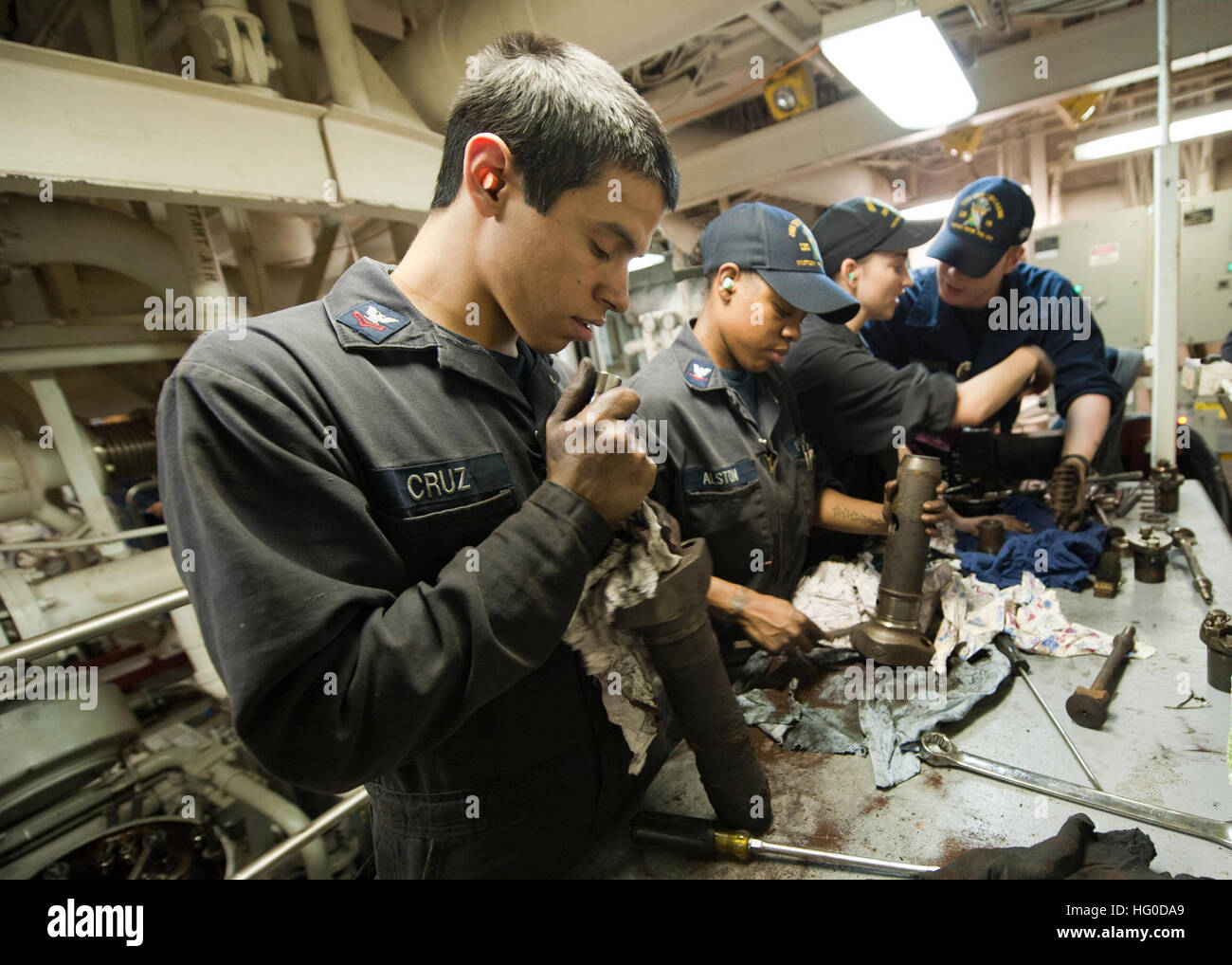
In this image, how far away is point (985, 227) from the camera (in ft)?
6.92

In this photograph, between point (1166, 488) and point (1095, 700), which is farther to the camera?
point (1166, 488)

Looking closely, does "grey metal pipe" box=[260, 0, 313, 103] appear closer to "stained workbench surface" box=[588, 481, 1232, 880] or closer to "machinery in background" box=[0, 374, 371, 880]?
"machinery in background" box=[0, 374, 371, 880]

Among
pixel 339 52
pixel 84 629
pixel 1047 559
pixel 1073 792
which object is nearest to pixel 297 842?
pixel 84 629

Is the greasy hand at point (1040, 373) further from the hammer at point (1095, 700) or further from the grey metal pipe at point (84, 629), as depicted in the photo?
the grey metal pipe at point (84, 629)

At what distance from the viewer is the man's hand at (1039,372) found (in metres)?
1.84

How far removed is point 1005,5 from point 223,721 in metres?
4.88

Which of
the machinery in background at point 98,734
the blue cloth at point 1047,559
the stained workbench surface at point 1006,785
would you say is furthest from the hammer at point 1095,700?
the machinery in background at point 98,734

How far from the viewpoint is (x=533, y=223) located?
30.7 inches

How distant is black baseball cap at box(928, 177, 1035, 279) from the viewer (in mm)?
2109

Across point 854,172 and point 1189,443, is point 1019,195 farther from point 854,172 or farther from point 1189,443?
point 854,172

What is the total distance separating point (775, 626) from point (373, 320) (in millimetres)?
1046

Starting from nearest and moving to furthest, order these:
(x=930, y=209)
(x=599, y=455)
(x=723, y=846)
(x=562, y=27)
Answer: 1. (x=599, y=455)
2. (x=723, y=846)
3. (x=562, y=27)
4. (x=930, y=209)

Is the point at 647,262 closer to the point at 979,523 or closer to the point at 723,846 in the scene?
the point at 979,523

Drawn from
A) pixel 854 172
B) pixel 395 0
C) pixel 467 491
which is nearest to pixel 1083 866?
pixel 467 491
